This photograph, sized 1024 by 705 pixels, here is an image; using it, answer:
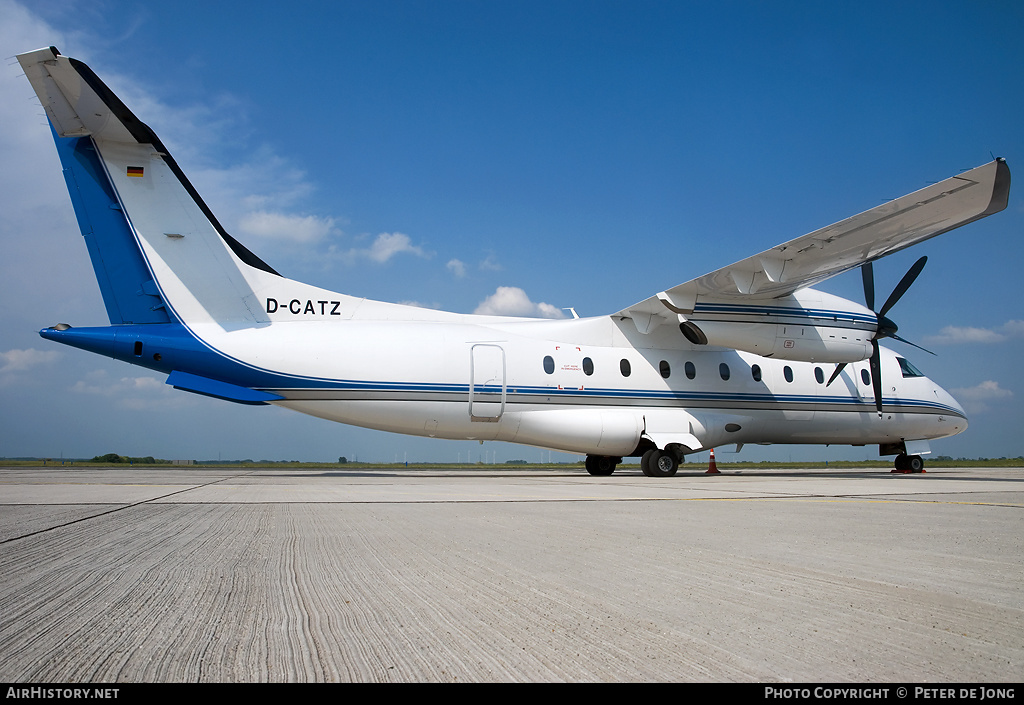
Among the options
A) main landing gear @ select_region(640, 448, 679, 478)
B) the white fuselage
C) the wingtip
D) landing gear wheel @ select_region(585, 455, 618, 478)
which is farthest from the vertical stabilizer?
the wingtip

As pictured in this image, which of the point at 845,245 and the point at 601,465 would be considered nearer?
the point at 845,245

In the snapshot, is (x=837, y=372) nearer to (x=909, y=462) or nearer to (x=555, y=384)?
(x=909, y=462)

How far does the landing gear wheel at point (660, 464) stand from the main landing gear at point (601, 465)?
4.97ft

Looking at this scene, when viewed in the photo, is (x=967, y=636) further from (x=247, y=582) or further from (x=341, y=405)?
(x=341, y=405)

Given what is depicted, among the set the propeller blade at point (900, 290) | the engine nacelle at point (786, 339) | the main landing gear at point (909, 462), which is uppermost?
the propeller blade at point (900, 290)

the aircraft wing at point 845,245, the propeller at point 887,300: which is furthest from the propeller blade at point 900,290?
the aircraft wing at point 845,245

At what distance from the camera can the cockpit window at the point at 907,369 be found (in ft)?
63.1

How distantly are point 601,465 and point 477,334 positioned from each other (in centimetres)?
528

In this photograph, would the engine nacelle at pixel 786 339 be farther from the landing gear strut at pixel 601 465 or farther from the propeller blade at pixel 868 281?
the landing gear strut at pixel 601 465

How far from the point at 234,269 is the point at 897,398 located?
18.5m

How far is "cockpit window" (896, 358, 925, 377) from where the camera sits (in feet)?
63.1

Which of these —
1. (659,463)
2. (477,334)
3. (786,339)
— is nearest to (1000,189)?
(786,339)

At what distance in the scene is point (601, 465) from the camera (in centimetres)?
1694

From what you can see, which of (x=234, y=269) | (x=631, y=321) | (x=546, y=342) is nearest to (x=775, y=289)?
(x=631, y=321)
